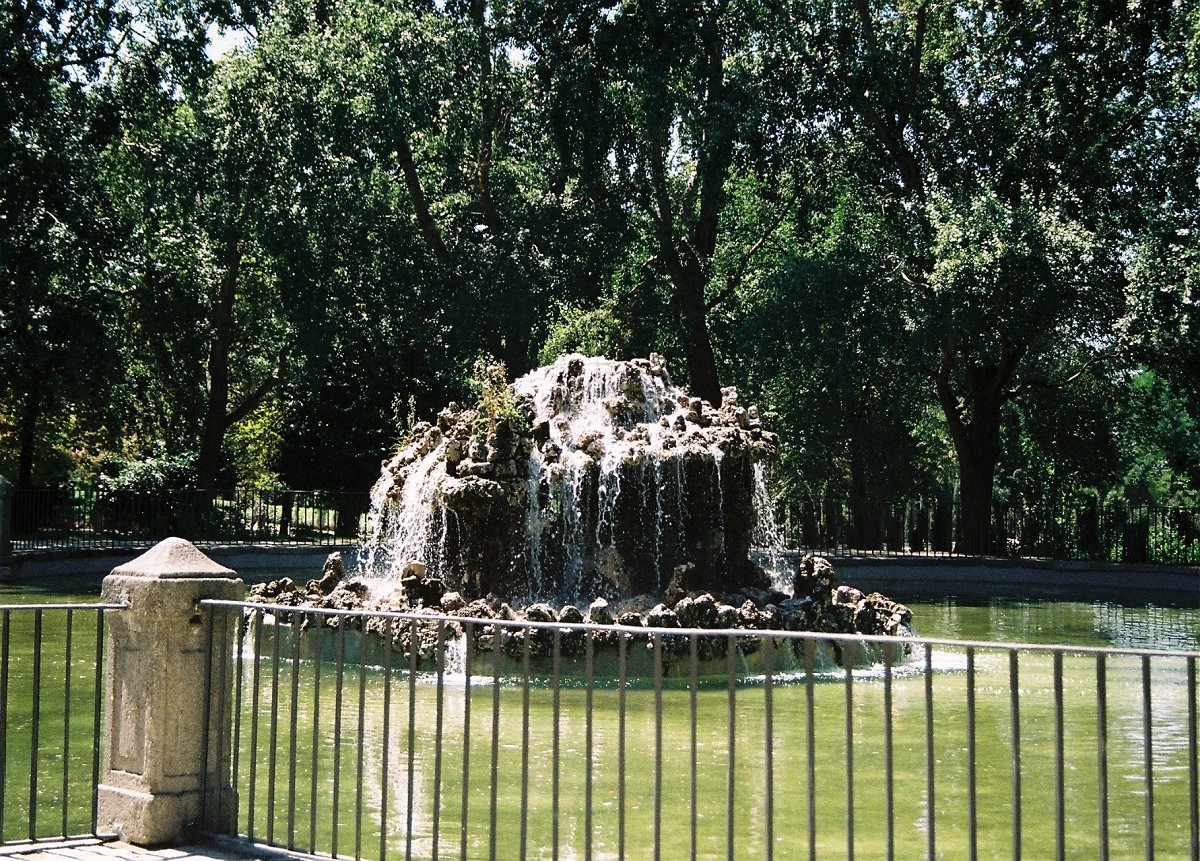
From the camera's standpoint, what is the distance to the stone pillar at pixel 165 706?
7.23m

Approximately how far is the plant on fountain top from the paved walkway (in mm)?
11525

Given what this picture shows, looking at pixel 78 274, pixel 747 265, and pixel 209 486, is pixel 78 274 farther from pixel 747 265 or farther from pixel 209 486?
pixel 747 265

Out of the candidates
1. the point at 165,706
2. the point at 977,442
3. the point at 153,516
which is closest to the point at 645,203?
the point at 977,442

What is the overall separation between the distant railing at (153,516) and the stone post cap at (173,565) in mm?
25590

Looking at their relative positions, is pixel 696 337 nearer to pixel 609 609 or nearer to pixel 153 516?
pixel 153 516

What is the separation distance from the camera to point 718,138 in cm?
3391

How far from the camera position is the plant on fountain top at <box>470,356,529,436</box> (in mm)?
18984

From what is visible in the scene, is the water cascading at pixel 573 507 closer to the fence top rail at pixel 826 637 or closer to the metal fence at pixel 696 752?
the metal fence at pixel 696 752

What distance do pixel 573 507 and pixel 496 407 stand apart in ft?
5.41

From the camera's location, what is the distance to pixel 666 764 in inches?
428

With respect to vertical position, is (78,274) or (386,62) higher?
(386,62)

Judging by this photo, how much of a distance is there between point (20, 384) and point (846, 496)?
2568 centimetres

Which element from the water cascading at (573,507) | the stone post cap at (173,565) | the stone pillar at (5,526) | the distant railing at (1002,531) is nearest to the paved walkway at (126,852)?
the stone post cap at (173,565)

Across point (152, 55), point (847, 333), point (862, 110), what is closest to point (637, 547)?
point (847, 333)
